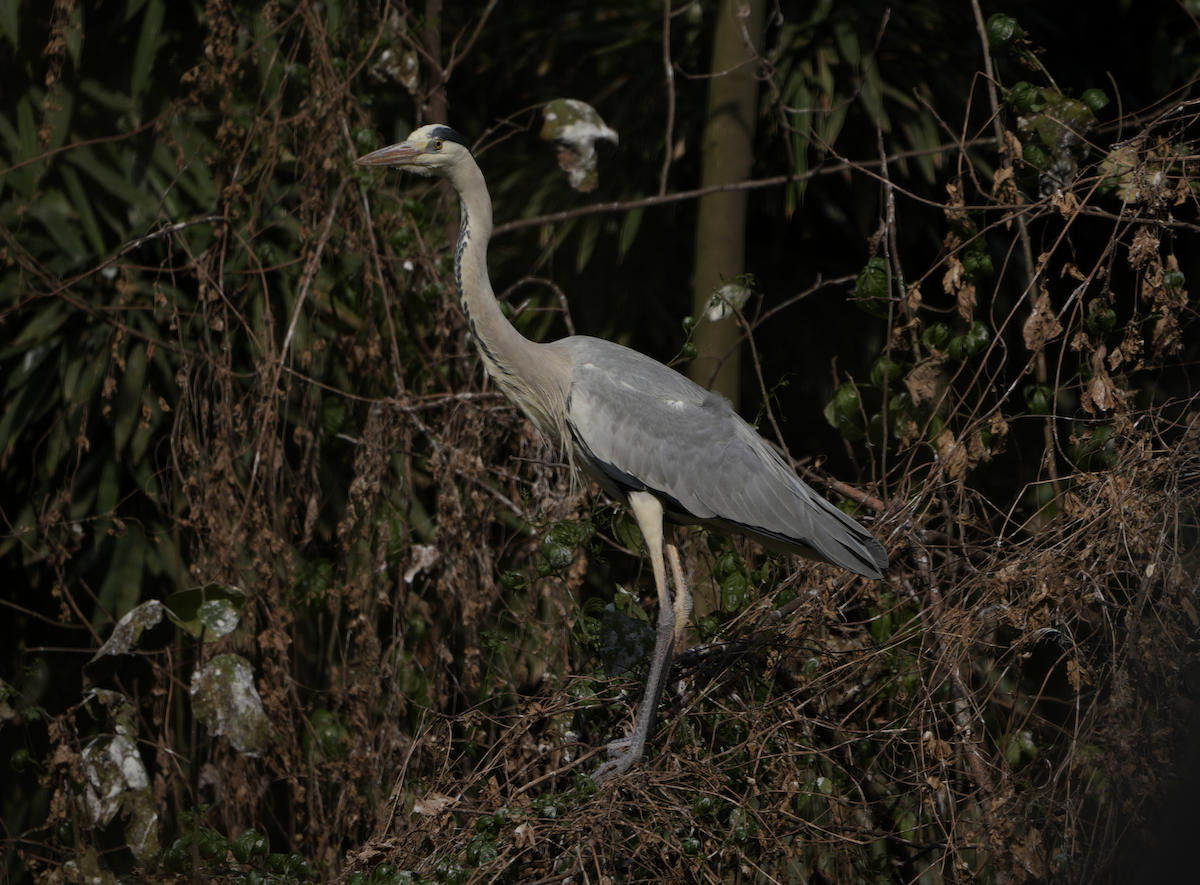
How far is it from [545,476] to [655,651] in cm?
95

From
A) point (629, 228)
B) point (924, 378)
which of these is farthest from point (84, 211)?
point (924, 378)

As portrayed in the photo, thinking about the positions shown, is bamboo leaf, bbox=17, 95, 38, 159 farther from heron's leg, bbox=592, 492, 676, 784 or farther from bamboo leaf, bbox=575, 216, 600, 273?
heron's leg, bbox=592, 492, 676, 784

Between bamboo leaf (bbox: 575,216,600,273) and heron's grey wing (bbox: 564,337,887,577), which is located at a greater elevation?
heron's grey wing (bbox: 564,337,887,577)

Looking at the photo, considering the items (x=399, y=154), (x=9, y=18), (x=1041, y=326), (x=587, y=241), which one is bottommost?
(x=587, y=241)

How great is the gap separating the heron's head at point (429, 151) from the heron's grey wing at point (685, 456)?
70 cm

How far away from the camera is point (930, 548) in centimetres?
301

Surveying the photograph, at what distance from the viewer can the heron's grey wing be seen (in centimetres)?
289

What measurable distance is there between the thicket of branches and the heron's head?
0.59m

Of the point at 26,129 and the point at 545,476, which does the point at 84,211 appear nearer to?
the point at 26,129

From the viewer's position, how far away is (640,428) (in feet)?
9.92

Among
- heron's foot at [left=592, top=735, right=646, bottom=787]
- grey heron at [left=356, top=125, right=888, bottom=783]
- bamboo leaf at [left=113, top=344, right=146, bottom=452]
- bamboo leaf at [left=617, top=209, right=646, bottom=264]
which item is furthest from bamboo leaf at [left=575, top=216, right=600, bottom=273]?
heron's foot at [left=592, top=735, right=646, bottom=787]

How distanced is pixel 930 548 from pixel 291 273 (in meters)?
2.81

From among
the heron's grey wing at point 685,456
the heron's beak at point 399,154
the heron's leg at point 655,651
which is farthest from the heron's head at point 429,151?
the heron's leg at point 655,651

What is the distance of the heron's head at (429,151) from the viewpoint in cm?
309
